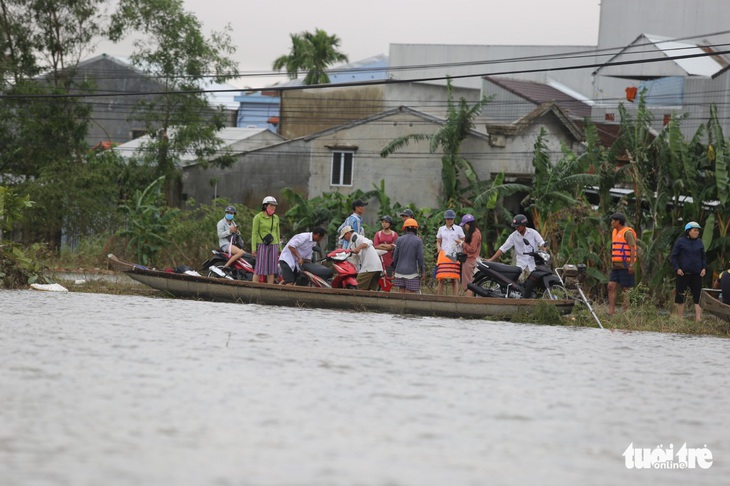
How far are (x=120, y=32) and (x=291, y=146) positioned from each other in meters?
7.17

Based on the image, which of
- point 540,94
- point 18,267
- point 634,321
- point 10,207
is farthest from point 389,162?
point 634,321

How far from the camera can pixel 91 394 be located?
33.5 ft

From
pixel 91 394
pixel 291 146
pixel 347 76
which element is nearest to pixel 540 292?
pixel 91 394

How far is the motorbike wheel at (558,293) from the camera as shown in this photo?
1891 centimetres

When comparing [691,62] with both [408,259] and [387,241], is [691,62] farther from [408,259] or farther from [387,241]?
[408,259]

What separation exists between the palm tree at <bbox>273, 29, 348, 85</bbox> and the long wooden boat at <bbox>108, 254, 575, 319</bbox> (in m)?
38.3

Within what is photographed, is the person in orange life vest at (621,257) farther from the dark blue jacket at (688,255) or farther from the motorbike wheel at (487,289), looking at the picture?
the motorbike wheel at (487,289)

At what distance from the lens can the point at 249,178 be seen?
132 feet

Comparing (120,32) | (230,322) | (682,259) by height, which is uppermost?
(120,32)

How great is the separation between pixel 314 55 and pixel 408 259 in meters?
41.3

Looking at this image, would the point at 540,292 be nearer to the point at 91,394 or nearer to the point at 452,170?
the point at 91,394

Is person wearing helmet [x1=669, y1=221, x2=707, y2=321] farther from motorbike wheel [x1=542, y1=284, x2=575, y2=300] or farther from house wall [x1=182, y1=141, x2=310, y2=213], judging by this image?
house wall [x1=182, y1=141, x2=310, y2=213]

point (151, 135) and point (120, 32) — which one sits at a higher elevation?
point (120, 32)

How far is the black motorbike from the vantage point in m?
19.0
